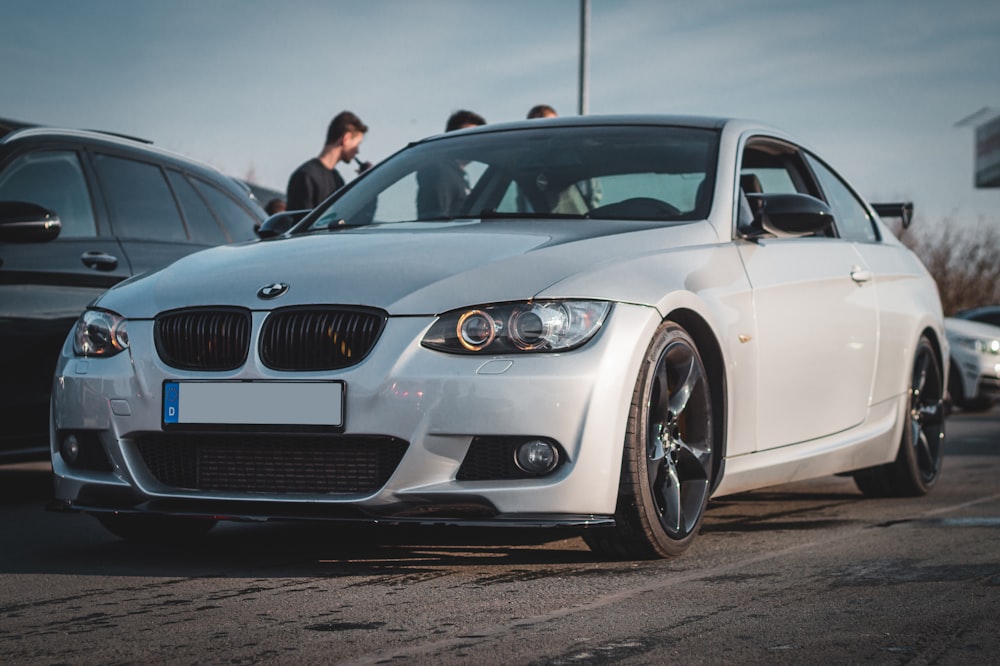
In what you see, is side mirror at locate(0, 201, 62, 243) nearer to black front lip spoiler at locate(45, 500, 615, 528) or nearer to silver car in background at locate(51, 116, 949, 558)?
silver car in background at locate(51, 116, 949, 558)

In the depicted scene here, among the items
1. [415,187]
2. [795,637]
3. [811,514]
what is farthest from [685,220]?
[795,637]

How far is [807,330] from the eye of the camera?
18.2ft

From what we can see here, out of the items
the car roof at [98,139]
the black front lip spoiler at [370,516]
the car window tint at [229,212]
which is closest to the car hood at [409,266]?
the black front lip spoiler at [370,516]

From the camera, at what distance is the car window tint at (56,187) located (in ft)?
21.1

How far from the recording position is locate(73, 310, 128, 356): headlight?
462 centimetres

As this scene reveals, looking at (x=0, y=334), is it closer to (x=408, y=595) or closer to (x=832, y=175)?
(x=408, y=595)

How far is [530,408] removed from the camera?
411 centimetres

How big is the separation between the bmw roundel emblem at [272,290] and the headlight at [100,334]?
0.49 meters

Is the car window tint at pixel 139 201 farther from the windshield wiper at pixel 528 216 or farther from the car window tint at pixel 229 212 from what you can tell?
the windshield wiper at pixel 528 216

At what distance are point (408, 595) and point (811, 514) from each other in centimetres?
277

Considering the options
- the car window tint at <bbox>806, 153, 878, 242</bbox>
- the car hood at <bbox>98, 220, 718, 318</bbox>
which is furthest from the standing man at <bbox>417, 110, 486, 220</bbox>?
the car window tint at <bbox>806, 153, 878, 242</bbox>

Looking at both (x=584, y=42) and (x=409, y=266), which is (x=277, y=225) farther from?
(x=584, y=42)

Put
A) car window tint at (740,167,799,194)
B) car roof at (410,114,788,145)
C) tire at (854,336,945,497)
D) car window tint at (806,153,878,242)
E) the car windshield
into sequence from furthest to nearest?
tire at (854,336,945,497)
car window tint at (806,153,878,242)
car window tint at (740,167,799,194)
car roof at (410,114,788,145)
the car windshield

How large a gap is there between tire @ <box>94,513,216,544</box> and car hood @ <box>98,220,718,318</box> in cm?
78
